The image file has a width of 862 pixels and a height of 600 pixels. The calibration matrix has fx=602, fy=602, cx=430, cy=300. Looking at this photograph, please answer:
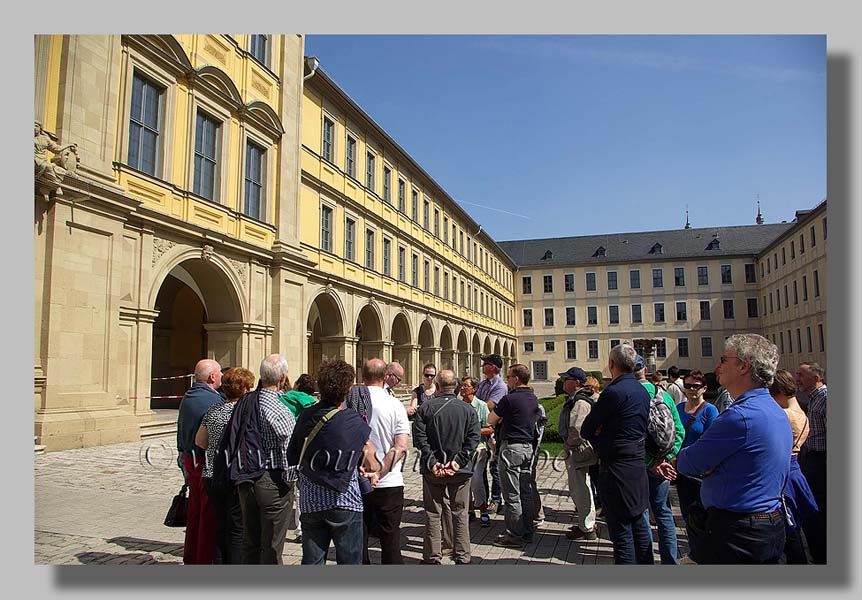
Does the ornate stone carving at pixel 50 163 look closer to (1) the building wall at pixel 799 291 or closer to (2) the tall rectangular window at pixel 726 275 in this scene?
(1) the building wall at pixel 799 291

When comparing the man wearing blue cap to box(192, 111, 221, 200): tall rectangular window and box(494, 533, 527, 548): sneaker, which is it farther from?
box(192, 111, 221, 200): tall rectangular window

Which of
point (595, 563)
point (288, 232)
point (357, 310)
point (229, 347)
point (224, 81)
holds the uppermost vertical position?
point (224, 81)

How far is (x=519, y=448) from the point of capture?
6391 millimetres

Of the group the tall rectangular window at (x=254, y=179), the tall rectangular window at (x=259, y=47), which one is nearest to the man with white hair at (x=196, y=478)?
the tall rectangular window at (x=254, y=179)

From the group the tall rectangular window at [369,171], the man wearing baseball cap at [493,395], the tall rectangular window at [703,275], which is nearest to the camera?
the man wearing baseball cap at [493,395]

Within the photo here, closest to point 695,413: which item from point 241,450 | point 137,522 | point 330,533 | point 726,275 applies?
point 330,533

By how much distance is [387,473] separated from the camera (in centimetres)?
475

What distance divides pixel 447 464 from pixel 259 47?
626 inches

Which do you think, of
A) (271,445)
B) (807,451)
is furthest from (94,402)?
(807,451)

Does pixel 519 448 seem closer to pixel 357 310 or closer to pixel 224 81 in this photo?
pixel 224 81

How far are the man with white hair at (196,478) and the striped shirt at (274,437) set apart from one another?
2.34ft

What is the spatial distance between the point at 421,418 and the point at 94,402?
8.57m

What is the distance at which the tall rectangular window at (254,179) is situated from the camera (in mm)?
17266

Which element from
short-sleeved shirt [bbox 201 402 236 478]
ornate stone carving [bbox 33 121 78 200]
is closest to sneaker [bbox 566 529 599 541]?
short-sleeved shirt [bbox 201 402 236 478]
